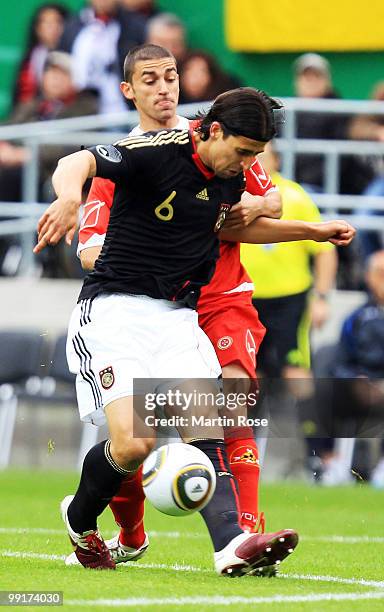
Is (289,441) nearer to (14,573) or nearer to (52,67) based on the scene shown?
(52,67)

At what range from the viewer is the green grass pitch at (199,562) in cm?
549

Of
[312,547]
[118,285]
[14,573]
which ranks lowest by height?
[312,547]

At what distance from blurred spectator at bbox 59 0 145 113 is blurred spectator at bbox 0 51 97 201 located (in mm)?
281

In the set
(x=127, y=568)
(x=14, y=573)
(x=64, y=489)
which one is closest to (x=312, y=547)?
(x=127, y=568)

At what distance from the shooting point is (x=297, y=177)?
14.7m

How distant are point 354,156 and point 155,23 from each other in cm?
279

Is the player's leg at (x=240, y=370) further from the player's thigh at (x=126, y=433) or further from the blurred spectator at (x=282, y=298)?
the blurred spectator at (x=282, y=298)

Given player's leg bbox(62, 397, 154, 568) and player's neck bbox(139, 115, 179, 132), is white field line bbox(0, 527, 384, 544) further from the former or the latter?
player's neck bbox(139, 115, 179, 132)

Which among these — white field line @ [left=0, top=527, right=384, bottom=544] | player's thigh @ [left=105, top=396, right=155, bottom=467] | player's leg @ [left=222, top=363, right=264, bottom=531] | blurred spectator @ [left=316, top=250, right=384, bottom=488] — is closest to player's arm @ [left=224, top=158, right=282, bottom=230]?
player's leg @ [left=222, top=363, right=264, bottom=531]

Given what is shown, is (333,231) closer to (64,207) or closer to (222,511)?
(222,511)

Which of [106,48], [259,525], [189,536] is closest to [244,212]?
[259,525]

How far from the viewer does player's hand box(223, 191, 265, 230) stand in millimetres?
6660

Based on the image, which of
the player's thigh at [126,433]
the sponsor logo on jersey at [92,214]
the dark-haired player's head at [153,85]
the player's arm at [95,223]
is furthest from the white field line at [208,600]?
the dark-haired player's head at [153,85]

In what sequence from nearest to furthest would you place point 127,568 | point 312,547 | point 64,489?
point 127,568
point 312,547
point 64,489
